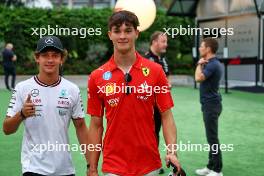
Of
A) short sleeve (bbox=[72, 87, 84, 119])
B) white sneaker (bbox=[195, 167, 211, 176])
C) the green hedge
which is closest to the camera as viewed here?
short sleeve (bbox=[72, 87, 84, 119])

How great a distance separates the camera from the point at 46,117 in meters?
3.65

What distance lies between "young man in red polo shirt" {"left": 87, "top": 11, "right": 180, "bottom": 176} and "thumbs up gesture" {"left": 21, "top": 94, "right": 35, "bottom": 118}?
440mm

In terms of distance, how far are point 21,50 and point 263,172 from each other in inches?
748

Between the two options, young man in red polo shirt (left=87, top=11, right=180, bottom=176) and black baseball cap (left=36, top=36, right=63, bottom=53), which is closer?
young man in red polo shirt (left=87, top=11, right=180, bottom=176)

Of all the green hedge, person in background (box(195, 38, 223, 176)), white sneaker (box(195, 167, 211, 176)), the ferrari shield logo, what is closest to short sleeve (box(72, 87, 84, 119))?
the ferrari shield logo

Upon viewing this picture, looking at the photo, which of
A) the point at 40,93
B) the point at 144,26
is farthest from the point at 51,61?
the point at 144,26

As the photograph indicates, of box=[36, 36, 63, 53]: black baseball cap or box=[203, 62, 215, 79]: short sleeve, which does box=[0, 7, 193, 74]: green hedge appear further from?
box=[36, 36, 63, 53]: black baseball cap

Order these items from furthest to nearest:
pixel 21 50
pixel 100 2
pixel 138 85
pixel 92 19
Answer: pixel 100 2, pixel 92 19, pixel 21 50, pixel 138 85

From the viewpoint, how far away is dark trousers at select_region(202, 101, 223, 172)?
6320 mm

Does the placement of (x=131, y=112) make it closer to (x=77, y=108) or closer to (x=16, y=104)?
(x=77, y=108)

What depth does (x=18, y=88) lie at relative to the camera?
3691 mm

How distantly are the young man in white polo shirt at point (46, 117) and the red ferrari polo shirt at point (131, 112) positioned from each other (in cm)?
42

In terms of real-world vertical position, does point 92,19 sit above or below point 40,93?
above

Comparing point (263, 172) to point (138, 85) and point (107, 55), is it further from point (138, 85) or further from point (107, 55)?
point (107, 55)
